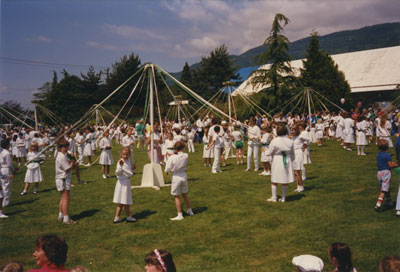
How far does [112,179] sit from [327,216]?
8.48 metres

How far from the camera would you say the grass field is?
17.0ft

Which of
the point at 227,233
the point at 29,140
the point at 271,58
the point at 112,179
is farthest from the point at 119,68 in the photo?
the point at 227,233

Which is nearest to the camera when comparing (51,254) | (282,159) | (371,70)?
(51,254)

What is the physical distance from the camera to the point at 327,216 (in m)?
6.84

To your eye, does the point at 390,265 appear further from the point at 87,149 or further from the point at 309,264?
the point at 87,149

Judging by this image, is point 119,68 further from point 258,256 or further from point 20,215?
point 258,256

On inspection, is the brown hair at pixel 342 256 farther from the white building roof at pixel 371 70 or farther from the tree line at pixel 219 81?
the white building roof at pixel 371 70

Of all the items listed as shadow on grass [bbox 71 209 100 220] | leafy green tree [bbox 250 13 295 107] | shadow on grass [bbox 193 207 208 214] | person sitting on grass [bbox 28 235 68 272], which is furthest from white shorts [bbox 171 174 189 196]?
leafy green tree [bbox 250 13 295 107]

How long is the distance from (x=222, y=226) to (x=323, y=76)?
33492mm

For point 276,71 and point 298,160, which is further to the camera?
point 276,71

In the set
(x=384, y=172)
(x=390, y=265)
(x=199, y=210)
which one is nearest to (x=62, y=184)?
(x=199, y=210)

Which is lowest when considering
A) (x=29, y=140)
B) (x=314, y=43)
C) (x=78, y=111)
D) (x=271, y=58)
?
(x=29, y=140)

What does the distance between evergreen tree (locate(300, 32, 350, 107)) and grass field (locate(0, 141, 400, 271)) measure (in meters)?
25.8

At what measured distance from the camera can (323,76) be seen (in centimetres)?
3603
